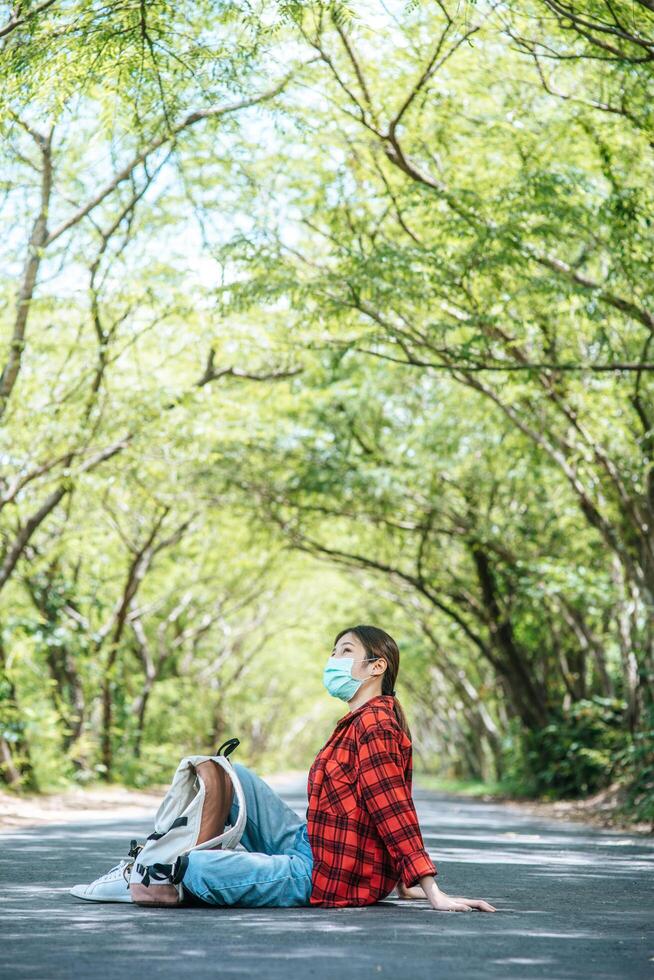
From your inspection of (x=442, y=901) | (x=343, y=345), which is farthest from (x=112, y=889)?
(x=343, y=345)

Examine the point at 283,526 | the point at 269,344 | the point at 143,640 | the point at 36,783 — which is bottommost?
the point at 36,783

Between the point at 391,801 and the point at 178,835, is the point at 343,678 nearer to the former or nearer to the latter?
the point at 391,801

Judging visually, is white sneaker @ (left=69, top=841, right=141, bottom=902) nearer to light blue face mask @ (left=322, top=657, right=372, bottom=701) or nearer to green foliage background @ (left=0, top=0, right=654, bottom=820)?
light blue face mask @ (left=322, top=657, right=372, bottom=701)

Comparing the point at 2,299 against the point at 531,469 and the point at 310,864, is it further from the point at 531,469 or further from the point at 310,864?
the point at 310,864

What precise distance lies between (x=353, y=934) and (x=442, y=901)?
0.64m

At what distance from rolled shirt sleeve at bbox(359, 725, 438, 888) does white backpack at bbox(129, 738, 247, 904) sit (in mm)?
608

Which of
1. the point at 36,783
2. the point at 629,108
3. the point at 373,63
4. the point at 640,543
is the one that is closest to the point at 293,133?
the point at 373,63

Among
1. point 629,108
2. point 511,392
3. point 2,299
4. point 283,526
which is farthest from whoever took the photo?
point 283,526

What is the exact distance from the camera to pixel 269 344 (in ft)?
58.9

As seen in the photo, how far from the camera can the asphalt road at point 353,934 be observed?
420 centimetres

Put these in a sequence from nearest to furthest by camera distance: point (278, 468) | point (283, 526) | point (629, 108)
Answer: point (629, 108)
point (278, 468)
point (283, 526)

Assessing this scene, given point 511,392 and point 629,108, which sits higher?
point 629,108

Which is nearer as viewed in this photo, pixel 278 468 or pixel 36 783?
pixel 36 783

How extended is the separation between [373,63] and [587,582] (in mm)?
8973
